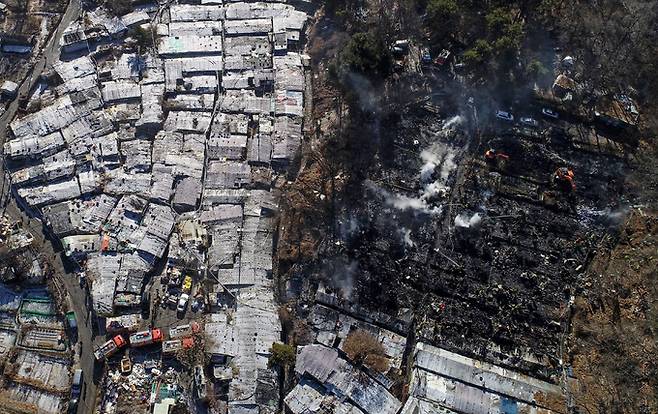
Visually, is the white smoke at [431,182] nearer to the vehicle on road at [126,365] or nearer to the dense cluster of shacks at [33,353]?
the vehicle on road at [126,365]

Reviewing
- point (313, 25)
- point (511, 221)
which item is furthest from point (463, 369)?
point (313, 25)

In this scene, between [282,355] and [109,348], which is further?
[109,348]

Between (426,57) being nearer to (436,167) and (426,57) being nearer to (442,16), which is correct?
(442,16)

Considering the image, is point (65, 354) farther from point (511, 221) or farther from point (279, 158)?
point (511, 221)

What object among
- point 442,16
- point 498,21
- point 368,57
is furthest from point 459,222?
point 442,16

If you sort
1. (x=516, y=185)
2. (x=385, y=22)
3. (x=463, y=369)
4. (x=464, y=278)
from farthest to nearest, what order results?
(x=385, y=22), (x=516, y=185), (x=464, y=278), (x=463, y=369)

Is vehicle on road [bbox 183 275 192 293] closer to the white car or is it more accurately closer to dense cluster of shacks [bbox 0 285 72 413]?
the white car

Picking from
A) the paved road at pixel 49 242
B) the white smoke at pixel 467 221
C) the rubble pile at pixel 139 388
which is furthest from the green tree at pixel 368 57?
the paved road at pixel 49 242
